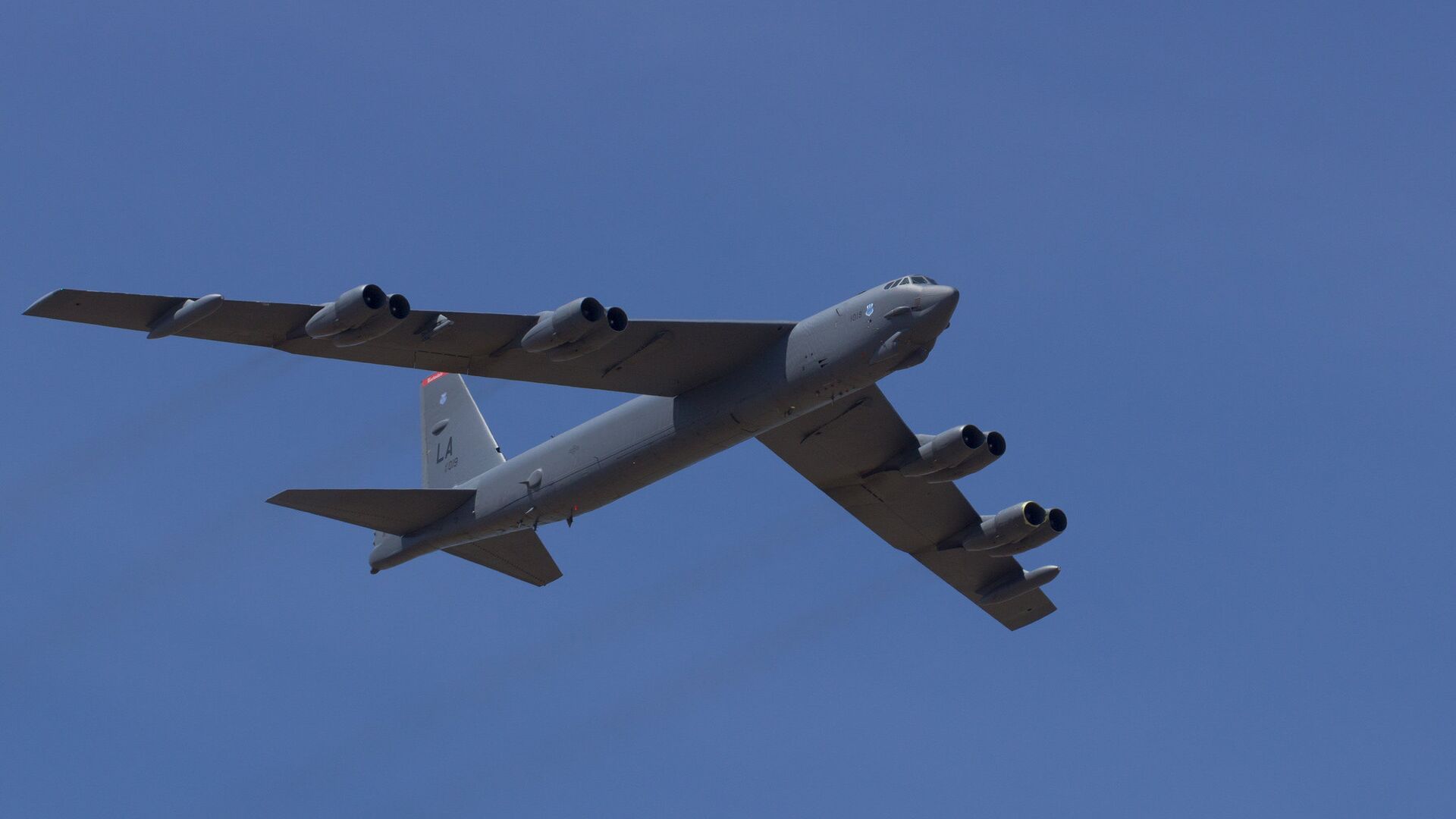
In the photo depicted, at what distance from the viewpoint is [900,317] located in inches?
1582

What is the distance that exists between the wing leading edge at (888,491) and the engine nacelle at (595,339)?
23.3 ft

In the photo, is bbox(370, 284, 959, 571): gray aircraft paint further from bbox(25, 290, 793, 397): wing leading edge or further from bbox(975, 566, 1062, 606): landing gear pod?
bbox(975, 566, 1062, 606): landing gear pod

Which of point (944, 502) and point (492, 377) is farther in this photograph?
point (944, 502)

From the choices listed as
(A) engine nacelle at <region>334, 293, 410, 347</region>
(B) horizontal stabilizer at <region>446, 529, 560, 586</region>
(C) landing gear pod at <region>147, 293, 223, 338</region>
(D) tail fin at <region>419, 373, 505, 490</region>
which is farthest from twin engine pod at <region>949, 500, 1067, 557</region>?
(C) landing gear pod at <region>147, 293, 223, 338</region>

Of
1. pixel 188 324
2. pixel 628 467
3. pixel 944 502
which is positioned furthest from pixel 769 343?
pixel 188 324

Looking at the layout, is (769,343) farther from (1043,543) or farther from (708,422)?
(1043,543)

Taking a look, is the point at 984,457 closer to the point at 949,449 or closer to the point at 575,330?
the point at 949,449

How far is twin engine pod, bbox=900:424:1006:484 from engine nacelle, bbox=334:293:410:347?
13384 mm

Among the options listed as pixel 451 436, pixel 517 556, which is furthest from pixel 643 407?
pixel 451 436

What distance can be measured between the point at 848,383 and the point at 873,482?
683 centimetres

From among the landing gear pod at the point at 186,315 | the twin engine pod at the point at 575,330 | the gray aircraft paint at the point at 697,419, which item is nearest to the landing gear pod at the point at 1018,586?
the gray aircraft paint at the point at 697,419

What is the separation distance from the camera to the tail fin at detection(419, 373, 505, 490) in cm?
5012

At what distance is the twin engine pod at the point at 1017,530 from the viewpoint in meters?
47.5

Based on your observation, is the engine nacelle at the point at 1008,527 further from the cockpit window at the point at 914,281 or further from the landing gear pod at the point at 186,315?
the landing gear pod at the point at 186,315
